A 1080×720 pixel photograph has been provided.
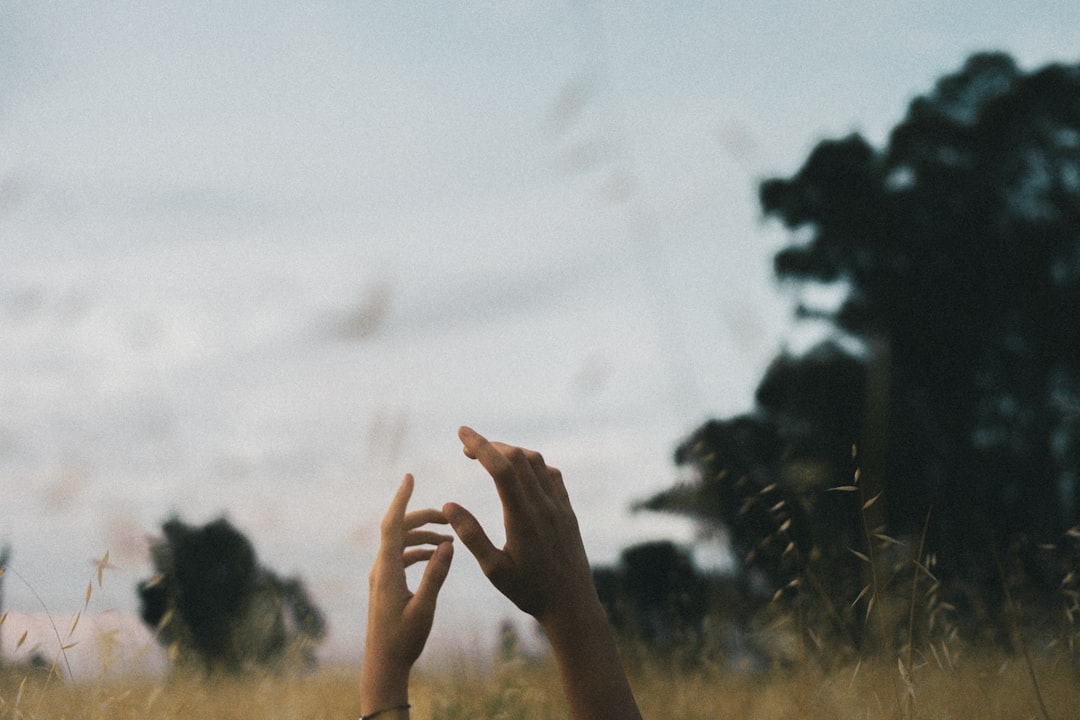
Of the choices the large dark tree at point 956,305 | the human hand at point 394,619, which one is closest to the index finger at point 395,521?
the human hand at point 394,619

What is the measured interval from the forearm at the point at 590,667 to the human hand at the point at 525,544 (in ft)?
0.05

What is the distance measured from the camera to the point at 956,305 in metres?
9.41

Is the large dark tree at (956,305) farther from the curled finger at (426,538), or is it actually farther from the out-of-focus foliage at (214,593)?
the curled finger at (426,538)

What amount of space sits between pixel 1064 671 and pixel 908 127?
820cm

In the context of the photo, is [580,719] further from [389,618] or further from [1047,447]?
[1047,447]

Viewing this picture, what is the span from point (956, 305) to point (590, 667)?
8877 millimetres

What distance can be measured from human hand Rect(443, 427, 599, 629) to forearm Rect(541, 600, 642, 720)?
1 cm

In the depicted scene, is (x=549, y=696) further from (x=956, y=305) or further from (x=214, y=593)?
(x=956, y=305)

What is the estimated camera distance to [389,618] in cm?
179

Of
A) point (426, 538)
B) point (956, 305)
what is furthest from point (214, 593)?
point (956, 305)

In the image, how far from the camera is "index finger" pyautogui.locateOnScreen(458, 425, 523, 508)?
5.50 ft

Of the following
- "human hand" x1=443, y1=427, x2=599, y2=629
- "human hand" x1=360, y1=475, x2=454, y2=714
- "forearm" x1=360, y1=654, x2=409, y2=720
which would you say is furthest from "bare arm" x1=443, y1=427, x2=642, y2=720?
"forearm" x1=360, y1=654, x2=409, y2=720

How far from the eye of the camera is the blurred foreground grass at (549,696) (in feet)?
8.13

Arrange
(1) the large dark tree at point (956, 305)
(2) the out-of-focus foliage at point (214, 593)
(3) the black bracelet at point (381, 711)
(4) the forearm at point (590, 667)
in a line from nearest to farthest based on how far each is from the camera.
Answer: (4) the forearm at point (590, 667)
(3) the black bracelet at point (381, 711)
(2) the out-of-focus foliage at point (214, 593)
(1) the large dark tree at point (956, 305)
